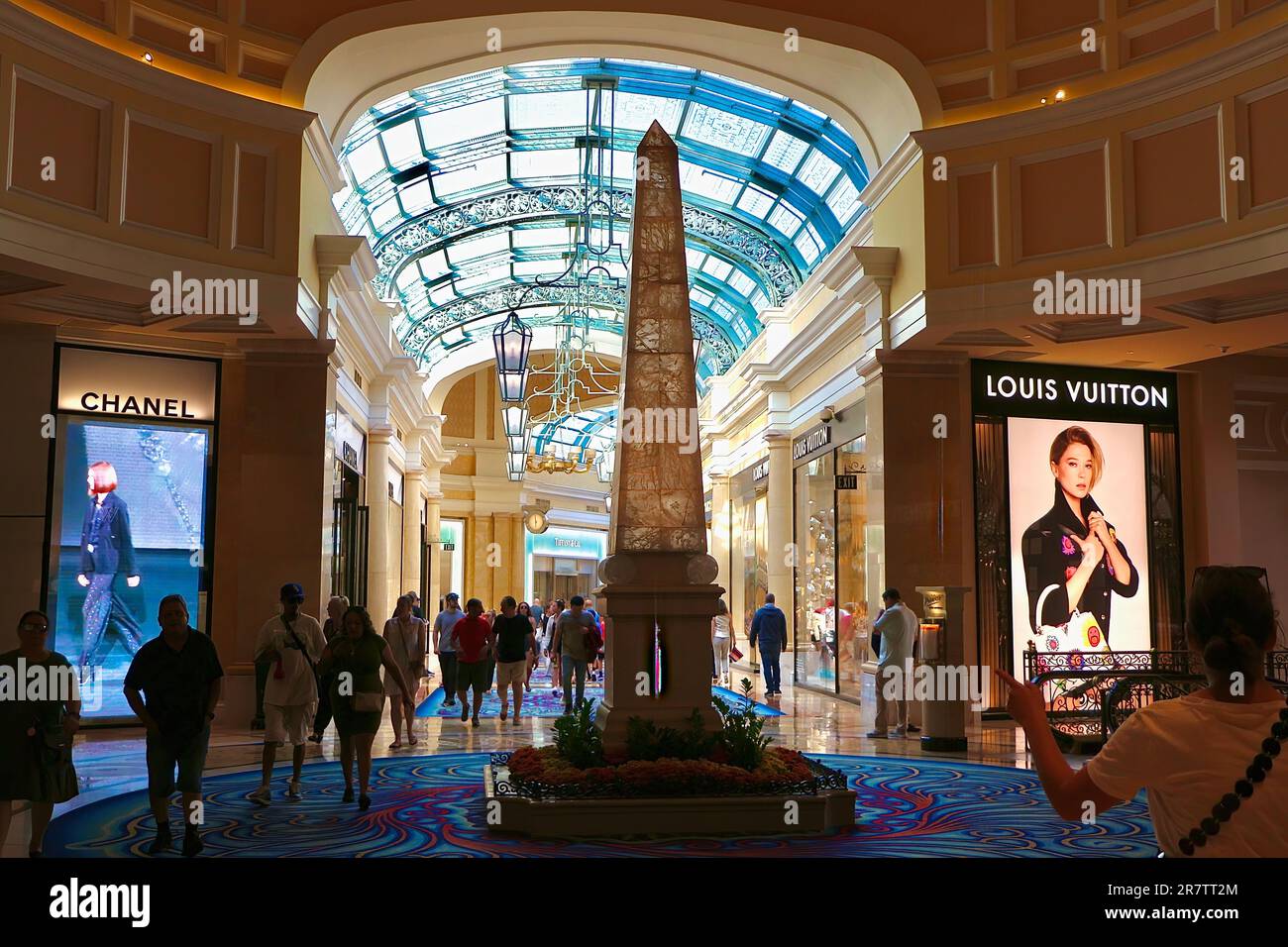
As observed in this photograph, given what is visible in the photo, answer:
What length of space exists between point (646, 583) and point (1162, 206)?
20.5 feet

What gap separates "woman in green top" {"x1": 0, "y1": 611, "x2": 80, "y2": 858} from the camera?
4.95m

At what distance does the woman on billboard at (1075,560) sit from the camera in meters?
12.9

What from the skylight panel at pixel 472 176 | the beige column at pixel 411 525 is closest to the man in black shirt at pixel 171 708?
the skylight panel at pixel 472 176

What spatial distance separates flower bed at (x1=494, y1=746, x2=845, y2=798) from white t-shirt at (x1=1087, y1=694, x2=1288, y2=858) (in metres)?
4.62

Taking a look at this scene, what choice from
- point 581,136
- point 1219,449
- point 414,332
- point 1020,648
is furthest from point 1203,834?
point 414,332

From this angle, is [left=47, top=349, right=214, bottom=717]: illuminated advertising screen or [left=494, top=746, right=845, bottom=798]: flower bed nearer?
[left=494, top=746, right=845, bottom=798]: flower bed

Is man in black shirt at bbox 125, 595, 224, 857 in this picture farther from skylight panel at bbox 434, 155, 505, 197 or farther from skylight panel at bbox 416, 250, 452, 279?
skylight panel at bbox 416, 250, 452, 279

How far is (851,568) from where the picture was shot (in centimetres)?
1495

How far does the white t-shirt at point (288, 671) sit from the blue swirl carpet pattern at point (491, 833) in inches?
25.7

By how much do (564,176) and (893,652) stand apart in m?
10.7

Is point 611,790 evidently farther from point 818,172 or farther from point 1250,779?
point 818,172

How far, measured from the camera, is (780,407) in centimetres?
1884

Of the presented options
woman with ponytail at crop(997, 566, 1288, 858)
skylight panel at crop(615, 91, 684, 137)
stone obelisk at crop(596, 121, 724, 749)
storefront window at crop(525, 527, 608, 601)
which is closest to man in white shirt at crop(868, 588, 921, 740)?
stone obelisk at crop(596, 121, 724, 749)

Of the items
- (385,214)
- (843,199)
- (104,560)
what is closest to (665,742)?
(104,560)
